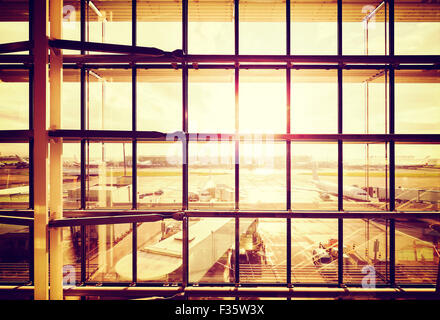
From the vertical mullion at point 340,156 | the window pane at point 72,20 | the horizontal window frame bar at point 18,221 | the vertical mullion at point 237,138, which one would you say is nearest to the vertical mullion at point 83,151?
the window pane at point 72,20

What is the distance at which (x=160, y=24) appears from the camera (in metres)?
3.94

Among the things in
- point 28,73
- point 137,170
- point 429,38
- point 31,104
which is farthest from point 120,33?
point 429,38

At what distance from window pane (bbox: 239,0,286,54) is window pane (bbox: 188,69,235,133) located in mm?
620

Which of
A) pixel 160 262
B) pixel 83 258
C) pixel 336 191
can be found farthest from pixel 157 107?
pixel 336 191

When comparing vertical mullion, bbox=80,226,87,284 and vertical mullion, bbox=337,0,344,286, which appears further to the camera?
vertical mullion, bbox=80,226,87,284

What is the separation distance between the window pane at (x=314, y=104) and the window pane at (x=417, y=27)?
1.40 meters

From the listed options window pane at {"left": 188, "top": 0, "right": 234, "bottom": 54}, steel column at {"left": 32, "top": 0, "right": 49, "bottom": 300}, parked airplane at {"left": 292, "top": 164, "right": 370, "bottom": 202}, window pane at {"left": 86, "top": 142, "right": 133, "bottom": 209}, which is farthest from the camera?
parked airplane at {"left": 292, "top": 164, "right": 370, "bottom": 202}

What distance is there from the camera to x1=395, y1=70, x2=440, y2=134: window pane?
3.59m

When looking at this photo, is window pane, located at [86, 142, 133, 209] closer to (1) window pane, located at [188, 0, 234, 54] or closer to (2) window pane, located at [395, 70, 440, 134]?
(1) window pane, located at [188, 0, 234, 54]

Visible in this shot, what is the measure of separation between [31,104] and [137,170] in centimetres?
230

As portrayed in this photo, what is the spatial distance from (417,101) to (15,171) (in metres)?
8.42

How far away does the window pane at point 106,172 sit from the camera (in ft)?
12.4

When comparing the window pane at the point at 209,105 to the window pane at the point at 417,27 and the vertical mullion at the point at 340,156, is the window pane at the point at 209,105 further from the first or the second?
the window pane at the point at 417,27

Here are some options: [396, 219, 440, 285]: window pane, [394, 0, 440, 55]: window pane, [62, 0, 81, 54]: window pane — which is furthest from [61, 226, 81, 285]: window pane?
[394, 0, 440, 55]: window pane
